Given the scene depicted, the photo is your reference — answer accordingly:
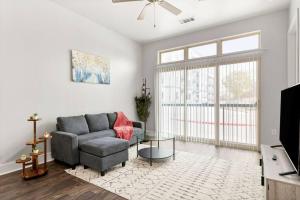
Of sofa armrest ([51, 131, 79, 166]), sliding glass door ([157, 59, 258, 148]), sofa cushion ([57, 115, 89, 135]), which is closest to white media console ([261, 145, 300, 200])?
sliding glass door ([157, 59, 258, 148])

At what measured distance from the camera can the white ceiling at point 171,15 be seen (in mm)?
3314

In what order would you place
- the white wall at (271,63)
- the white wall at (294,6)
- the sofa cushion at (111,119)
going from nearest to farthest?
1. the white wall at (294,6)
2. the white wall at (271,63)
3. the sofa cushion at (111,119)

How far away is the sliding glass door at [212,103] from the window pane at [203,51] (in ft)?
1.15

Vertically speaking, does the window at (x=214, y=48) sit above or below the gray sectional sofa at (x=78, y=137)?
above

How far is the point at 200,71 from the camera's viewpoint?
460 cm

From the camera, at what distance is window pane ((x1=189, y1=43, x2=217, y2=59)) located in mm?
4495

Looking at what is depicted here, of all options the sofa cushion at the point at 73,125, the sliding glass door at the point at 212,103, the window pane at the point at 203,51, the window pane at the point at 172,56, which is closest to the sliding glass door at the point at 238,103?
the sliding glass door at the point at 212,103

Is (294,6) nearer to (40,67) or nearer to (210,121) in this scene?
(210,121)

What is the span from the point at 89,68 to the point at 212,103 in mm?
3271

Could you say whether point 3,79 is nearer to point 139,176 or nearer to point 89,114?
point 89,114

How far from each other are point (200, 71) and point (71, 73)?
10.8 feet

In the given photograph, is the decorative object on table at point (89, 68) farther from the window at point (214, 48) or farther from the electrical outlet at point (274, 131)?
the electrical outlet at point (274, 131)

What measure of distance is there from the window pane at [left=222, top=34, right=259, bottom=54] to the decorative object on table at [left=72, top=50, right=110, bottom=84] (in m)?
3.15

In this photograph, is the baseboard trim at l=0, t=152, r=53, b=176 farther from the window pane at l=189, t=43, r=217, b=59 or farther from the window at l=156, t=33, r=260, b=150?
the window pane at l=189, t=43, r=217, b=59
